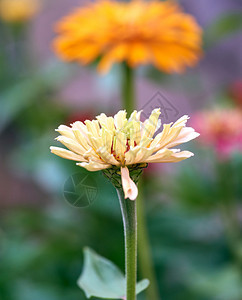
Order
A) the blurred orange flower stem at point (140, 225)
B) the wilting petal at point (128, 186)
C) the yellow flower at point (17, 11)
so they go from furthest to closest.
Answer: the yellow flower at point (17, 11)
the blurred orange flower stem at point (140, 225)
the wilting petal at point (128, 186)

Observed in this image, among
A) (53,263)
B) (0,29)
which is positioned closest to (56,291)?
(53,263)

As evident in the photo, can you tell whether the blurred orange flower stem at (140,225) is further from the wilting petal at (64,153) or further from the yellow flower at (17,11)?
the yellow flower at (17,11)

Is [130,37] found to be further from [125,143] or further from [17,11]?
[17,11]

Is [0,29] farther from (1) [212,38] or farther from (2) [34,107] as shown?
(1) [212,38]

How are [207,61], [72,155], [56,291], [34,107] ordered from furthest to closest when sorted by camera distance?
[207,61]
[34,107]
[56,291]
[72,155]

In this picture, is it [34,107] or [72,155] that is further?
[34,107]

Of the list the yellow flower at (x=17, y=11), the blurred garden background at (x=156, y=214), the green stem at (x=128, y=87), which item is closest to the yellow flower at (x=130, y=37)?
the green stem at (x=128, y=87)

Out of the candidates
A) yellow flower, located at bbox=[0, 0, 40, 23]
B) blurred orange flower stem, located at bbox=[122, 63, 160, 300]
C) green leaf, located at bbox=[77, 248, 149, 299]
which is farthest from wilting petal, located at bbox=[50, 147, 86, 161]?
yellow flower, located at bbox=[0, 0, 40, 23]

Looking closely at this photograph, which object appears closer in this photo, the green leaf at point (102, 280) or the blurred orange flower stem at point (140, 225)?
the green leaf at point (102, 280)
